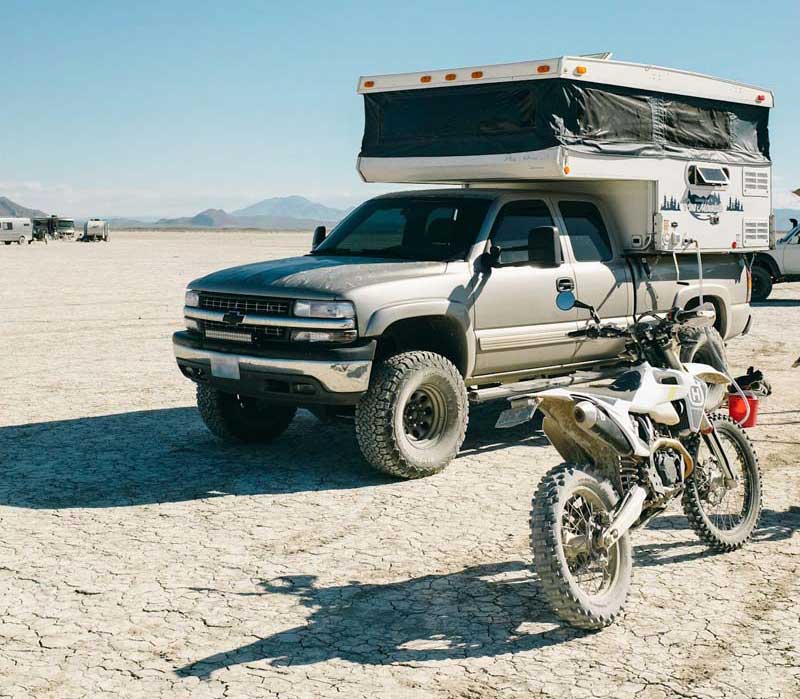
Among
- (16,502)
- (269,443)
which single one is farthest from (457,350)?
(16,502)

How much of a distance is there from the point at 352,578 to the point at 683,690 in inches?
74.8

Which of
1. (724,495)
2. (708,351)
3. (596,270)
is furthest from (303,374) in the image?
(708,351)

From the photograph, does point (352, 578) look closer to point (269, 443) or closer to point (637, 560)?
point (637, 560)

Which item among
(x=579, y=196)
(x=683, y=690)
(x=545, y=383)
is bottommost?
(x=683, y=690)

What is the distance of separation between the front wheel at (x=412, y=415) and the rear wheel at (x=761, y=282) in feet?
55.5

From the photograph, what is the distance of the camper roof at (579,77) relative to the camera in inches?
338

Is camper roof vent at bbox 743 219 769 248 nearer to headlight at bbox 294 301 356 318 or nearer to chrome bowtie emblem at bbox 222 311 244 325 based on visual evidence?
headlight at bbox 294 301 356 318

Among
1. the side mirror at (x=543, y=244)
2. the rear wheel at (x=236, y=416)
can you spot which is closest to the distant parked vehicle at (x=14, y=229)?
the rear wheel at (x=236, y=416)

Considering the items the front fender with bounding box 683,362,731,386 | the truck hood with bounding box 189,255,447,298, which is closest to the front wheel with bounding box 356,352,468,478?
the truck hood with bounding box 189,255,447,298

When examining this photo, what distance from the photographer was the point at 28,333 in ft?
54.2

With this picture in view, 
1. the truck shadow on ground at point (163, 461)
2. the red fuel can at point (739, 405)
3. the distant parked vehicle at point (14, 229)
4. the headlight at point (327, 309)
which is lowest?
the truck shadow on ground at point (163, 461)

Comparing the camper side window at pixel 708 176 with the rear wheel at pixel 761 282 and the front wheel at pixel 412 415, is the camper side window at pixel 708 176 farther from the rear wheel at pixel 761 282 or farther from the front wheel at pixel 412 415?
the rear wheel at pixel 761 282

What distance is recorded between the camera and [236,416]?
339 inches

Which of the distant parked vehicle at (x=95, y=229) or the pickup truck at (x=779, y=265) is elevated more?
the distant parked vehicle at (x=95, y=229)
